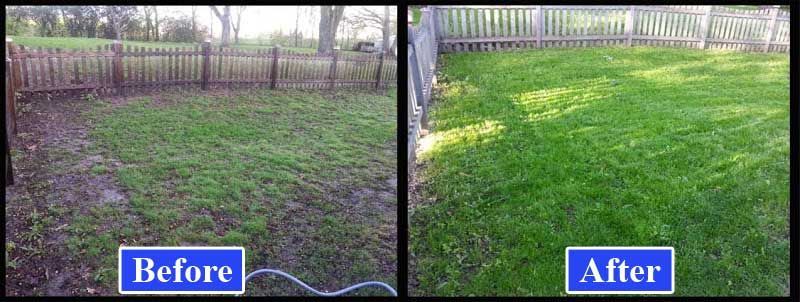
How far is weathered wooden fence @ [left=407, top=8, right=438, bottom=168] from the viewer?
2473mm

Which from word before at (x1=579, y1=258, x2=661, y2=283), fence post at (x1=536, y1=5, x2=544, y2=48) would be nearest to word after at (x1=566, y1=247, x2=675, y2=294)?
word before at (x1=579, y1=258, x2=661, y2=283)

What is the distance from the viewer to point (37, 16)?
70.7 inches

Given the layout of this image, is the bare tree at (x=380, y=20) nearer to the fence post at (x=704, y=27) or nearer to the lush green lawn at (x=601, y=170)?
the lush green lawn at (x=601, y=170)

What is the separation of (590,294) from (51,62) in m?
2.68

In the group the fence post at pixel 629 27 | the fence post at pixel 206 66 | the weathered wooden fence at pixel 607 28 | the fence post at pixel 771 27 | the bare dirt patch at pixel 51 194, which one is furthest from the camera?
the weathered wooden fence at pixel 607 28

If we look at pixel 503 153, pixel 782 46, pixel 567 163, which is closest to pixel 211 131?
pixel 503 153

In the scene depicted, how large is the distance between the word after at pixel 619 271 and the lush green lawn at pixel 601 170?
7 cm

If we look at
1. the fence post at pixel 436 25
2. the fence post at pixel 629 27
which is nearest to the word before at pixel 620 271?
the fence post at pixel 629 27

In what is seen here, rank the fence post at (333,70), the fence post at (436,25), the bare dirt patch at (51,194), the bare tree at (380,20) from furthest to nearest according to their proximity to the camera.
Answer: the fence post at (436,25), the fence post at (333,70), the bare dirt patch at (51,194), the bare tree at (380,20)

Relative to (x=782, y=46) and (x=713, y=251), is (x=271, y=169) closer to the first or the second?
(x=713, y=251)

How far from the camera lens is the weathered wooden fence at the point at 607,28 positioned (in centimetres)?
375

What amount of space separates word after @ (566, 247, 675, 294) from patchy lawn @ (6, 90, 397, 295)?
744mm

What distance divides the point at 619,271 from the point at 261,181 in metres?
1.75

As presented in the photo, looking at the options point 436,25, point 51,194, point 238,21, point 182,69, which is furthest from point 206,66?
point 436,25
